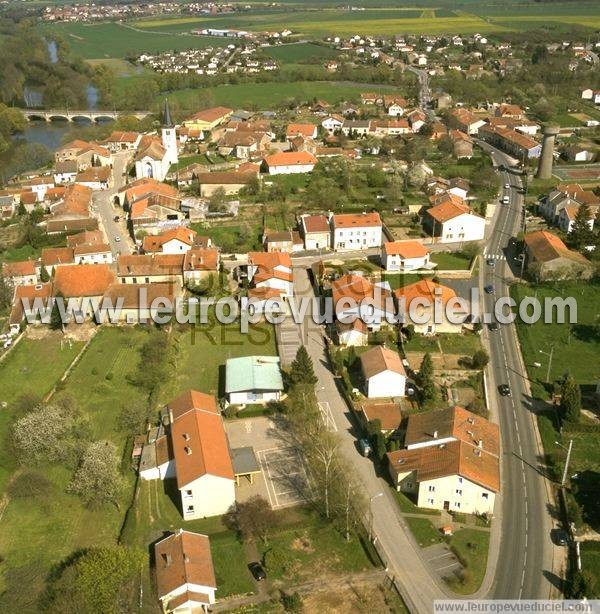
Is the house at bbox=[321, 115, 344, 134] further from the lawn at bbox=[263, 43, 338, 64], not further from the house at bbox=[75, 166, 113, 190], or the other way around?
the lawn at bbox=[263, 43, 338, 64]

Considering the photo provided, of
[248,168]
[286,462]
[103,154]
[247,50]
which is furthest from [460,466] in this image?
[247,50]

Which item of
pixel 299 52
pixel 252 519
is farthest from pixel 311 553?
pixel 299 52

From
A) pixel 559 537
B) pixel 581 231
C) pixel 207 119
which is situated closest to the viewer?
pixel 559 537

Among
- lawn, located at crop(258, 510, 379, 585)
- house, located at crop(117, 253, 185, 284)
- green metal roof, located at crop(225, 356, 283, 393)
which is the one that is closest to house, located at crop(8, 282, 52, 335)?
house, located at crop(117, 253, 185, 284)

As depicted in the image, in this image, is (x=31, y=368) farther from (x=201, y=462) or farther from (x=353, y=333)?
(x=353, y=333)

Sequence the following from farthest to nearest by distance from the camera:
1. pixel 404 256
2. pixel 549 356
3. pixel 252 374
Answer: pixel 404 256, pixel 549 356, pixel 252 374

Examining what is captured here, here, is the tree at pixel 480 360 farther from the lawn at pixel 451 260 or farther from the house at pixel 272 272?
the house at pixel 272 272
